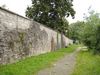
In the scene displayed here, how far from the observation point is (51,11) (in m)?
44.3

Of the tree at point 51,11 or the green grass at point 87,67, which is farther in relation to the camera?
the tree at point 51,11

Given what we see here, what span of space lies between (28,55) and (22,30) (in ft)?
8.64

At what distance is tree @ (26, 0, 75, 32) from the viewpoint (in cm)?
4361

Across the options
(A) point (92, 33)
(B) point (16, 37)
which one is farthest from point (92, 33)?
(B) point (16, 37)

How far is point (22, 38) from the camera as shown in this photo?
17969 mm

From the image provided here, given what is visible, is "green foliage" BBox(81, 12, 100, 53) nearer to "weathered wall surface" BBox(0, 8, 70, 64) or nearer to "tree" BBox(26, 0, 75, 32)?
"weathered wall surface" BBox(0, 8, 70, 64)

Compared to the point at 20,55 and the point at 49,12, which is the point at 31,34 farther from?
the point at 49,12

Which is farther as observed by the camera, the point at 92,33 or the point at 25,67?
the point at 92,33

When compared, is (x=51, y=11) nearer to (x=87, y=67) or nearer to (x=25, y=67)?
(x=87, y=67)

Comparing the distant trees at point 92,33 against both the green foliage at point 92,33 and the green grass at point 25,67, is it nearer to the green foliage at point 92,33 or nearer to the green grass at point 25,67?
the green foliage at point 92,33

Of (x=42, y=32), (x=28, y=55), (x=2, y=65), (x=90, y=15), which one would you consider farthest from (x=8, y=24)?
(x=90, y=15)

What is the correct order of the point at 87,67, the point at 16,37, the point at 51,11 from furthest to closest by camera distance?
1. the point at 51,11
2. the point at 16,37
3. the point at 87,67

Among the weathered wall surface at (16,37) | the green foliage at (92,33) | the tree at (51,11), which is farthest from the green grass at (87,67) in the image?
the tree at (51,11)

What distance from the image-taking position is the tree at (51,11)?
43612 mm
